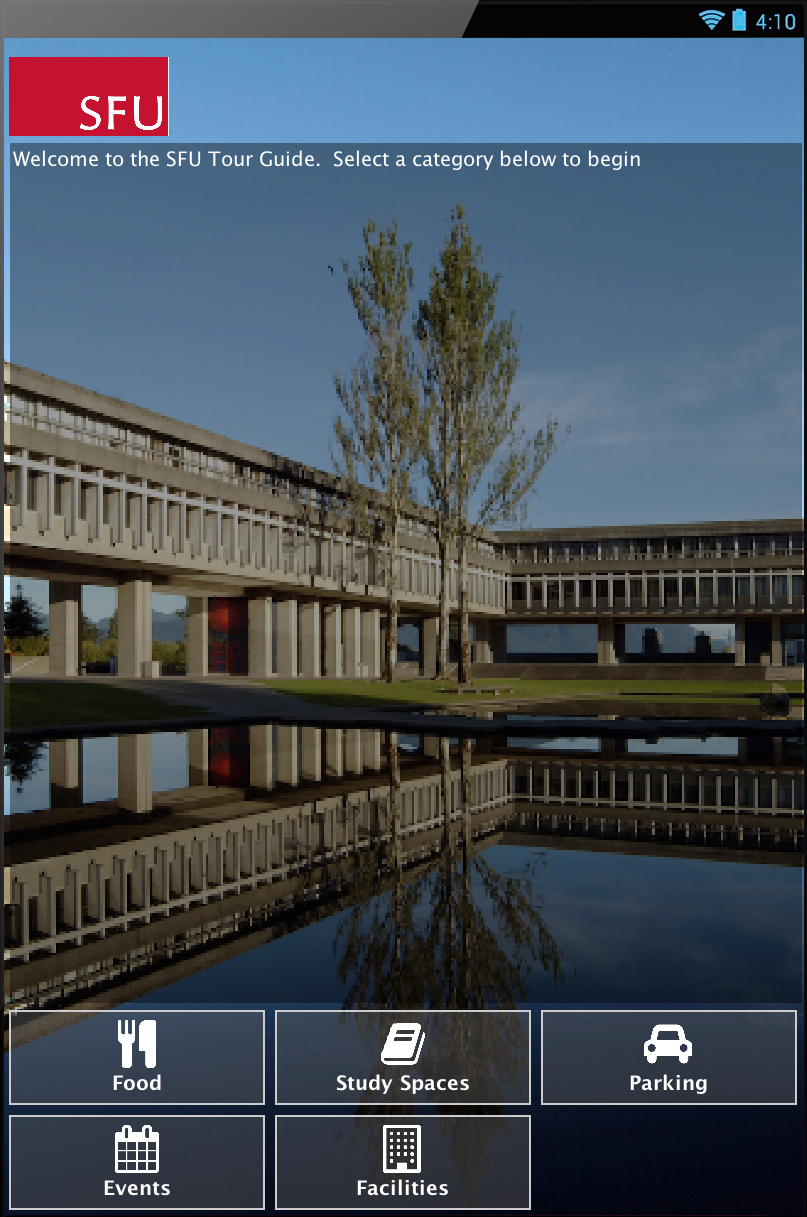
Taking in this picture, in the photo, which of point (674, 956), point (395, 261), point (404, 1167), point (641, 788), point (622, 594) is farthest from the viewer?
point (622, 594)

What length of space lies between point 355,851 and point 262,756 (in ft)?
23.2

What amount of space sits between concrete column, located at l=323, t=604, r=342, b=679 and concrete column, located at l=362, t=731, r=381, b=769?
32355 millimetres

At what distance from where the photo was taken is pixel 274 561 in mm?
43375

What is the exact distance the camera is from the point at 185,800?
370 inches

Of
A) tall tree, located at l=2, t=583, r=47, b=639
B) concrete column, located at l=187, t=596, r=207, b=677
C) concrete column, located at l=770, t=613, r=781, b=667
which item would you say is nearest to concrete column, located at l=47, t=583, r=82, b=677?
tall tree, located at l=2, t=583, r=47, b=639

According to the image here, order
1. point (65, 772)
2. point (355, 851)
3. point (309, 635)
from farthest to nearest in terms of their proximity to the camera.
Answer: point (309, 635)
point (65, 772)
point (355, 851)

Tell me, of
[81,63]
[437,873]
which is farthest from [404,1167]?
[437,873]

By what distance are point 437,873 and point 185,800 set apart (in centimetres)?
414

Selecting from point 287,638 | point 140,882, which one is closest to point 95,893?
point 140,882

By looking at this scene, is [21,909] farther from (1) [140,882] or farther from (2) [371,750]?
(2) [371,750]

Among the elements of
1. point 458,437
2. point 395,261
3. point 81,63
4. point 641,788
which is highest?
point 395,261

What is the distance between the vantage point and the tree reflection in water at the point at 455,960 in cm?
215

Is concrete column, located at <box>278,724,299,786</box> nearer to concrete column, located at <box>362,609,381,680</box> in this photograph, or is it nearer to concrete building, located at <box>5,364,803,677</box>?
concrete building, located at <box>5,364,803,677</box>

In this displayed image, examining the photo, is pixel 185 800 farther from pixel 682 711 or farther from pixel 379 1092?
pixel 682 711
